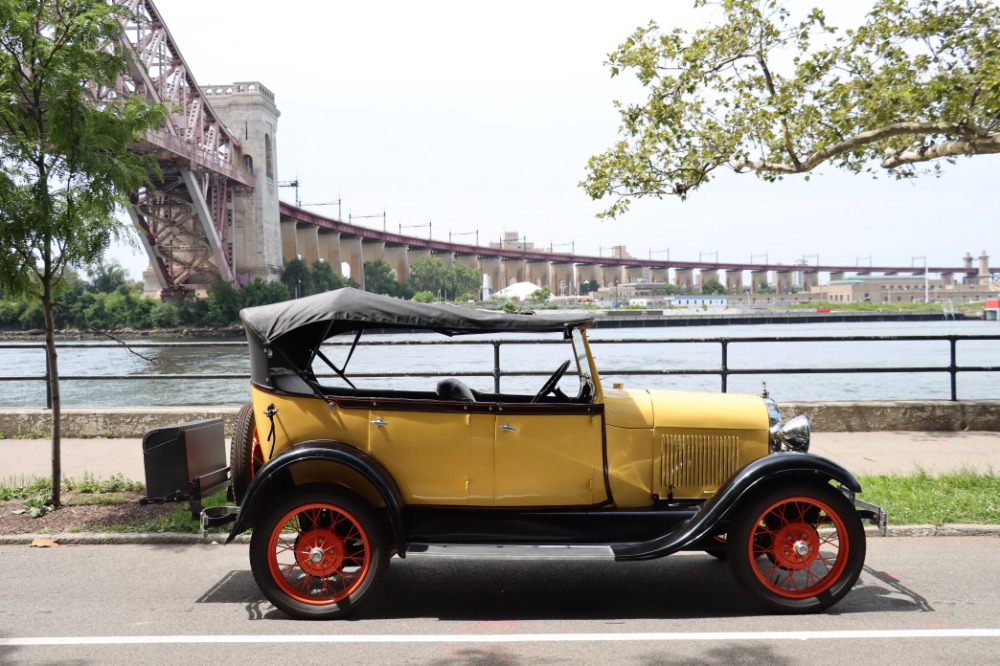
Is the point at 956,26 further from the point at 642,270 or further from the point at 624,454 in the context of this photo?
the point at 642,270

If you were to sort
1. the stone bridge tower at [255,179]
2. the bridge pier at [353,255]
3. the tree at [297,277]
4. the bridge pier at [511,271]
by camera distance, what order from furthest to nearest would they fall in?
the bridge pier at [511,271]
the bridge pier at [353,255]
the tree at [297,277]
the stone bridge tower at [255,179]

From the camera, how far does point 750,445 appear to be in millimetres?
4355

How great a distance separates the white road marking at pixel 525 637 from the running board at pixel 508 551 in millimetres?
357

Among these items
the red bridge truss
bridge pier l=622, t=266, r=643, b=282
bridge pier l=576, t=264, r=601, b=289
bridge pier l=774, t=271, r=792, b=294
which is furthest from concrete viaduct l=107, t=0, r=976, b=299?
bridge pier l=774, t=271, r=792, b=294

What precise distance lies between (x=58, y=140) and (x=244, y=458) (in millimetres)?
3209

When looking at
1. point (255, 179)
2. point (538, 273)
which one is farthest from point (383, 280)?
point (538, 273)

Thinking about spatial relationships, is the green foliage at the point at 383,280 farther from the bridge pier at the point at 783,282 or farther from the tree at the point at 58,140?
the bridge pier at the point at 783,282

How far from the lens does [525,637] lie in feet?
12.7

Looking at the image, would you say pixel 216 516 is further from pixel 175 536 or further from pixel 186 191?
pixel 186 191

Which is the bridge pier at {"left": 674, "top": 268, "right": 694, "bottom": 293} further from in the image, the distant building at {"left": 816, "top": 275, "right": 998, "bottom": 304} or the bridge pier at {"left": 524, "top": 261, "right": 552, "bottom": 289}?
the bridge pier at {"left": 524, "top": 261, "right": 552, "bottom": 289}

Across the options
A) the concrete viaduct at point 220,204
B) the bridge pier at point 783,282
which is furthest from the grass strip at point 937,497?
the bridge pier at point 783,282

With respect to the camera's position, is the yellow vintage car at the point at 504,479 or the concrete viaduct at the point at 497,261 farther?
the concrete viaduct at the point at 497,261

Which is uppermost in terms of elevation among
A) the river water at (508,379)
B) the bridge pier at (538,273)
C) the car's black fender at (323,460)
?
the bridge pier at (538,273)

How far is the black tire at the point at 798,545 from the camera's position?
4.10 m
